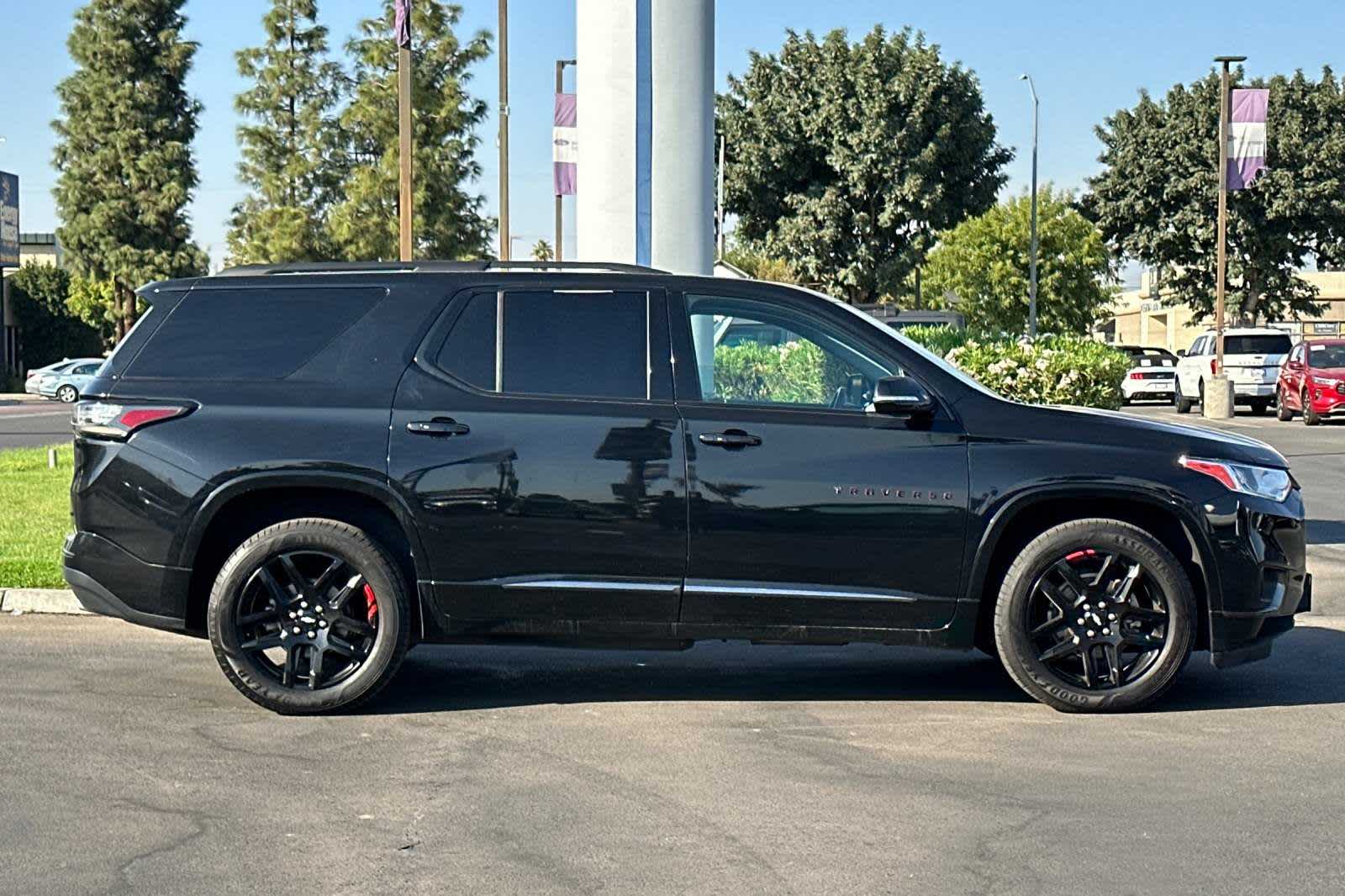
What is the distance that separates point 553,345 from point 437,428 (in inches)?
23.6

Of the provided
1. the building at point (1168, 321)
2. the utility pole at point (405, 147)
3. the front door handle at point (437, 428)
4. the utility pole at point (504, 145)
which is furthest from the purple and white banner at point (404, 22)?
the building at point (1168, 321)

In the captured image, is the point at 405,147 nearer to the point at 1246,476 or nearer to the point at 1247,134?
the point at 1246,476

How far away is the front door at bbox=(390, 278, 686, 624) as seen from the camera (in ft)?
22.7

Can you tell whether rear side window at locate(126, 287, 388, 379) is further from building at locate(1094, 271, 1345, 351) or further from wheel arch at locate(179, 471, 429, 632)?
building at locate(1094, 271, 1345, 351)

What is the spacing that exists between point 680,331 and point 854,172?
46.4 meters

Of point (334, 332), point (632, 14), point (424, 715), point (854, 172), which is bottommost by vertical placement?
point (424, 715)

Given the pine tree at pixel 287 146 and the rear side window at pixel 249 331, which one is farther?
the pine tree at pixel 287 146

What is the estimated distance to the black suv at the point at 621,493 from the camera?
22.7 ft

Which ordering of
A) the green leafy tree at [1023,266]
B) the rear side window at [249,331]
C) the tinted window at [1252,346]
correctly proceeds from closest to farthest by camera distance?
the rear side window at [249,331], the tinted window at [1252,346], the green leafy tree at [1023,266]

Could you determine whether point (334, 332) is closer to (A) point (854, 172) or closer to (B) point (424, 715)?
(B) point (424, 715)

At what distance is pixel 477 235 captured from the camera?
52.5 meters

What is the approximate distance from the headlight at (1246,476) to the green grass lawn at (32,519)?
20.9 feet

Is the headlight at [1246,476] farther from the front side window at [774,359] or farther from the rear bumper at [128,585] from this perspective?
the rear bumper at [128,585]

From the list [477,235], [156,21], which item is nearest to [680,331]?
[477,235]
